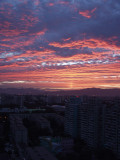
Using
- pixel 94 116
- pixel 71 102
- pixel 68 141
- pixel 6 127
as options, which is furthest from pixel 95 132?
pixel 6 127

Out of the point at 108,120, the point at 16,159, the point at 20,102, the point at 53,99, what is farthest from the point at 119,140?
the point at 53,99

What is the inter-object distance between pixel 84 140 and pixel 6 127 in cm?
464

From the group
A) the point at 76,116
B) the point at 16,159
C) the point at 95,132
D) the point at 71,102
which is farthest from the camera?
the point at 71,102

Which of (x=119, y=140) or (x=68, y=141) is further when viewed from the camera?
(x=68, y=141)

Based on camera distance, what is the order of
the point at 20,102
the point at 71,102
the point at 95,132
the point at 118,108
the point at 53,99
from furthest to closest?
the point at 53,99
the point at 20,102
the point at 71,102
the point at 95,132
the point at 118,108

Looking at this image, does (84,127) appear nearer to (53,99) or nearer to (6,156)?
(6,156)

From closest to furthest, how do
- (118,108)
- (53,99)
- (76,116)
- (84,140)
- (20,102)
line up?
(118,108), (84,140), (76,116), (20,102), (53,99)

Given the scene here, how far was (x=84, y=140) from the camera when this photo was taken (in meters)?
8.20

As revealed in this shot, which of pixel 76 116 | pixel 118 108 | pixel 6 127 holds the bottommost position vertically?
pixel 6 127

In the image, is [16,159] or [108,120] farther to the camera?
[108,120]

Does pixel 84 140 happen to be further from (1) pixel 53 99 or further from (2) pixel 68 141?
(1) pixel 53 99

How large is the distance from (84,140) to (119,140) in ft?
6.49

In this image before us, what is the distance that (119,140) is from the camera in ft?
21.3

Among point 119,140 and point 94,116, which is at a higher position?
point 94,116
